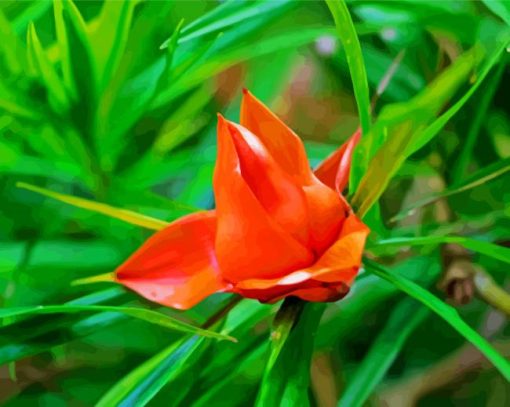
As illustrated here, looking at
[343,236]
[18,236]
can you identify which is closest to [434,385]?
[343,236]

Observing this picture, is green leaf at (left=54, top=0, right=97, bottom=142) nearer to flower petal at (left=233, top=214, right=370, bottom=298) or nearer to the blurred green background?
the blurred green background

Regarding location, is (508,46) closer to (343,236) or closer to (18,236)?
(343,236)

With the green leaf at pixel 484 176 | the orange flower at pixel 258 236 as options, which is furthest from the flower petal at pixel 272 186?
the green leaf at pixel 484 176

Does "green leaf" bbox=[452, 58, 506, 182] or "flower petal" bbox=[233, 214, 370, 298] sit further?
"green leaf" bbox=[452, 58, 506, 182]

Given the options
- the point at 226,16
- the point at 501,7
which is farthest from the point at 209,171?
the point at 501,7

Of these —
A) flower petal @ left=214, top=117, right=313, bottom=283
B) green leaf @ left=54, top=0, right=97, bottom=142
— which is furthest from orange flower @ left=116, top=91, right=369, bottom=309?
green leaf @ left=54, top=0, right=97, bottom=142

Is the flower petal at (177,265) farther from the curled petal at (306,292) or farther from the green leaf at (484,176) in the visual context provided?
the green leaf at (484,176)

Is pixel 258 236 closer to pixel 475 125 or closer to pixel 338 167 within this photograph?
pixel 338 167
